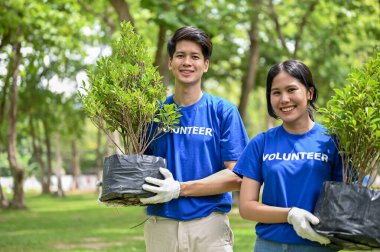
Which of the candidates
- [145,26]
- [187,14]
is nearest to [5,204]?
[145,26]

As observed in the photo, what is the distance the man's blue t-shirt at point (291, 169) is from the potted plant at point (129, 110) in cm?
63

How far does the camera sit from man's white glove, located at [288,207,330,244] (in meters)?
3.11

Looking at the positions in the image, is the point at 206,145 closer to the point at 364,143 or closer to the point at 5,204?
the point at 364,143

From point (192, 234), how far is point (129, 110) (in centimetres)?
85

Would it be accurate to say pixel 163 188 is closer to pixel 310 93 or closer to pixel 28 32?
pixel 310 93

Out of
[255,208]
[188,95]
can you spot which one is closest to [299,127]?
[255,208]

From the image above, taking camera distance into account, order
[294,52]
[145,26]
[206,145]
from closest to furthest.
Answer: [206,145], [294,52], [145,26]

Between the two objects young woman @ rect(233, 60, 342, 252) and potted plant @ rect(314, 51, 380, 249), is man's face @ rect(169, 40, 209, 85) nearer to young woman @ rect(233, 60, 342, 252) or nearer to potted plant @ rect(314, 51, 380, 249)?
young woman @ rect(233, 60, 342, 252)

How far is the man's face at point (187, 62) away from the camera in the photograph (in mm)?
3961

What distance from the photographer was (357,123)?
3.20 metres

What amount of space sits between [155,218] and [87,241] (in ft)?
28.6

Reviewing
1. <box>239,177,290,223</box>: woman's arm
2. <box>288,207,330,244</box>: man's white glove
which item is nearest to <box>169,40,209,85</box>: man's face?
<box>239,177,290,223</box>: woman's arm

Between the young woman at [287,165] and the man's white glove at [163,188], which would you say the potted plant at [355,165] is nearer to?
the young woman at [287,165]

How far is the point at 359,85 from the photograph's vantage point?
10.7 ft
